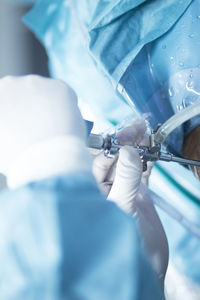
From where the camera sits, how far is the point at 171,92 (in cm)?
76

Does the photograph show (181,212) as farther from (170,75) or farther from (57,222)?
(57,222)

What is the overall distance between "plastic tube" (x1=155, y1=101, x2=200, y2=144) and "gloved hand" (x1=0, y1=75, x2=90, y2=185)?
22 centimetres

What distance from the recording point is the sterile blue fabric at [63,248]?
336mm

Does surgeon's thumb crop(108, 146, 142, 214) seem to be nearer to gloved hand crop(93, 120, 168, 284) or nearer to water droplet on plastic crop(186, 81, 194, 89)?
gloved hand crop(93, 120, 168, 284)

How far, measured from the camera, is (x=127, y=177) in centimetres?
65

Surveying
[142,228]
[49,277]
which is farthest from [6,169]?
[142,228]

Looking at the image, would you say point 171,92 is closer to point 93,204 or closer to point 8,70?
point 93,204

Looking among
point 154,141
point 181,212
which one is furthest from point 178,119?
point 181,212

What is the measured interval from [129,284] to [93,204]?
3.7 inches

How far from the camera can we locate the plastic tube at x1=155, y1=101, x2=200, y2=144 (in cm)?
60

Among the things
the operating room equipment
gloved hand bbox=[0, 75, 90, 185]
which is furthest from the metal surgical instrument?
gloved hand bbox=[0, 75, 90, 185]

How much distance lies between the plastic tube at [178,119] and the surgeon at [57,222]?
9.1 inches

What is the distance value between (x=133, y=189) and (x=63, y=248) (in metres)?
0.35

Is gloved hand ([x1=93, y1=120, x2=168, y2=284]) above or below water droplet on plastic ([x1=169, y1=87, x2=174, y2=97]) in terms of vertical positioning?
below
